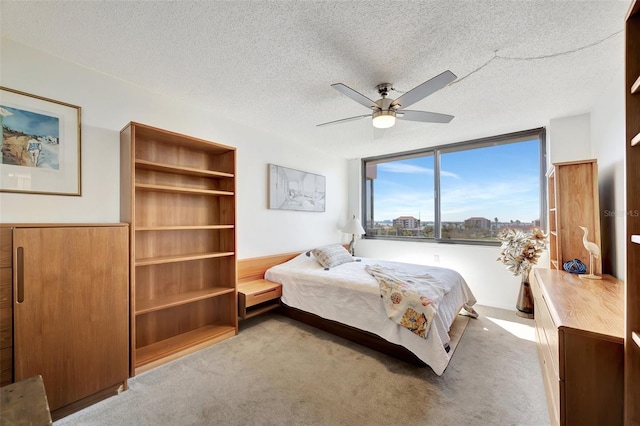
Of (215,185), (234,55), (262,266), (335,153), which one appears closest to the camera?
(234,55)

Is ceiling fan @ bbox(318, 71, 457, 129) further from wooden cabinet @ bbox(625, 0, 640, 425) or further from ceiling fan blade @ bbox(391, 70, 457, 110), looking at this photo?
wooden cabinet @ bbox(625, 0, 640, 425)

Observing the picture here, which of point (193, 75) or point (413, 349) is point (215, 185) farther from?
point (413, 349)

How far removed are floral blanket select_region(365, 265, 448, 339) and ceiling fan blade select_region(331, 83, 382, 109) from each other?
1619mm

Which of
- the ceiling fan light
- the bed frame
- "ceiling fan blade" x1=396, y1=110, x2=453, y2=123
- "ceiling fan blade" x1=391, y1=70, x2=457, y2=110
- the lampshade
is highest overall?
"ceiling fan blade" x1=391, y1=70, x2=457, y2=110

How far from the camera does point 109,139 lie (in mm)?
2193

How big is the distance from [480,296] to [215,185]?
3945 mm

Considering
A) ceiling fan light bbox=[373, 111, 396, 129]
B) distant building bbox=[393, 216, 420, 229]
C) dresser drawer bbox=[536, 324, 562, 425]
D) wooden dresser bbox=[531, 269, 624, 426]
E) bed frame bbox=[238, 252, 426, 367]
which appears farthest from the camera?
distant building bbox=[393, 216, 420, 229]

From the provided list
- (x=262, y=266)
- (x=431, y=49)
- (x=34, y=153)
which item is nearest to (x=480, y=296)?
(x=262, y=266)

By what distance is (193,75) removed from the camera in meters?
2.17

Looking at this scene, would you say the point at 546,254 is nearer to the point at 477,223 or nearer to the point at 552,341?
the point at 477,223

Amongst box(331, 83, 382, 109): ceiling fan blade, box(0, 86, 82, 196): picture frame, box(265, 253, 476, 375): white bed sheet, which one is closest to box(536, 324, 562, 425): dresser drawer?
box(265, 253, 476, 375): white bed sheet

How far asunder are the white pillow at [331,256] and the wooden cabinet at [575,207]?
7.56ft

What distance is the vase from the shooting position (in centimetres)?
320

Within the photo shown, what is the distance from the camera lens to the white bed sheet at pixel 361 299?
2.09 metres
